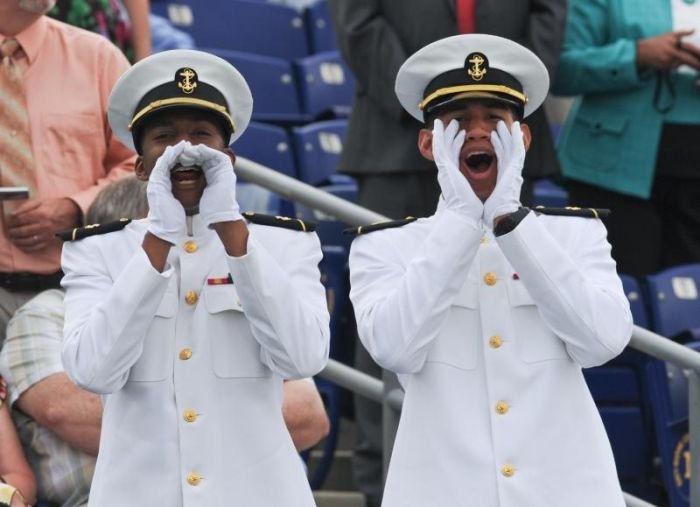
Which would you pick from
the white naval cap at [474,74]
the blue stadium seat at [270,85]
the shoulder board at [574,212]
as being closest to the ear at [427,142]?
the white naval cap at [474,74]

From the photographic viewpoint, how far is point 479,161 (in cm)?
376

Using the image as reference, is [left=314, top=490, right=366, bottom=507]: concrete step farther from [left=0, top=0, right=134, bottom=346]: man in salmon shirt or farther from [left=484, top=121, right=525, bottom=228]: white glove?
[left=484, top=121, right=525, bottom=228]: white glove

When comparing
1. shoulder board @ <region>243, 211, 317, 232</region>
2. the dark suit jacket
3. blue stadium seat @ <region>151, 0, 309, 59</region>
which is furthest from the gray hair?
blue stadium seat @ <region>151, 0, 309, 59</region>

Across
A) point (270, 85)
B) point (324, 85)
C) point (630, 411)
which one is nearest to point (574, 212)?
point (630, 411)

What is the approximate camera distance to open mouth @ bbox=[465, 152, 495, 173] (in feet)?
12.3

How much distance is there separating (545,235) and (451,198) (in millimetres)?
208

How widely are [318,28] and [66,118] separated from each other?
384cm

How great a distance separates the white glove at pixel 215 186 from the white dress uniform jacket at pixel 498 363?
16.0 inches

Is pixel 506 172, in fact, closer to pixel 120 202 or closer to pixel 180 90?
pixel 180 90

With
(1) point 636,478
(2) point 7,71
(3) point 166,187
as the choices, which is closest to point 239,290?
(3) point 166,187

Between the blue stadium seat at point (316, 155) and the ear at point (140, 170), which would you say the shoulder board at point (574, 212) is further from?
the blue stadium seat at point (316, 155)

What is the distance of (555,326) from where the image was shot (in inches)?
146

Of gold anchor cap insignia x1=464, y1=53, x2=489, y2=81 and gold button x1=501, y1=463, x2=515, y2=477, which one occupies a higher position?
gold anchor cap insignia x1=464, y1=53, x2=489, y2=81

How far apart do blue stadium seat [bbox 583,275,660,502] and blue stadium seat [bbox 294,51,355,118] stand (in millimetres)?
2288
